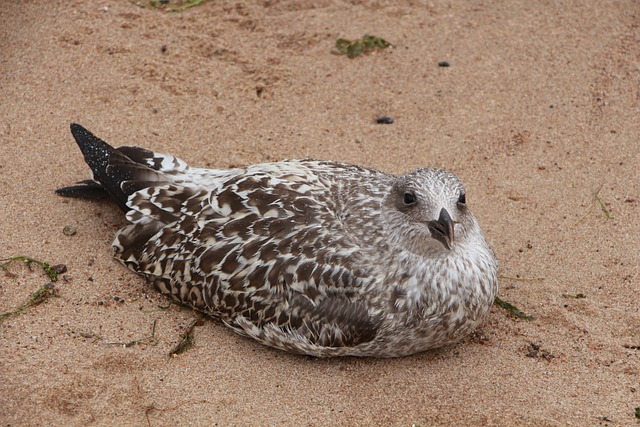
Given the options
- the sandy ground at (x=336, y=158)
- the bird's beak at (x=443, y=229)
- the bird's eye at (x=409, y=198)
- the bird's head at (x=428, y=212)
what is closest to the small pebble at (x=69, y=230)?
the sandy ground at (x=336, y=158)

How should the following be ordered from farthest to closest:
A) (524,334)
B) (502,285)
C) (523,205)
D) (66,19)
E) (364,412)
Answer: (66,19), (523,205), (502,285), (524,334), (364,412)

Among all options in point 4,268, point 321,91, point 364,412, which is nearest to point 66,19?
point 321,91

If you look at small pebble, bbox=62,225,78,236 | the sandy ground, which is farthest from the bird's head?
small pebble, bbox=62,225,78,236

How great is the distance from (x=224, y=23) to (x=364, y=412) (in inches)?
182

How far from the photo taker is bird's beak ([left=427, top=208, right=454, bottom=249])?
4.75m

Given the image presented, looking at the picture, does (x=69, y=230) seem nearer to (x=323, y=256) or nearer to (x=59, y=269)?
(x=59, y=269)

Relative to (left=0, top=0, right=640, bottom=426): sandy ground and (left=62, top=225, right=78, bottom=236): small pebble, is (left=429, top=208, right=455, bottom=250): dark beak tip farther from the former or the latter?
(left=62, top=225, right=78, bottom=236): small pebble

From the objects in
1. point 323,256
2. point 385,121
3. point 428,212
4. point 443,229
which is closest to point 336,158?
point 385,121

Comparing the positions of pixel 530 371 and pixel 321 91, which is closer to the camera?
pixel 530 371

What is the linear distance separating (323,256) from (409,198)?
61cm

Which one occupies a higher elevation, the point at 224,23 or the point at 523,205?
the point at 224,23

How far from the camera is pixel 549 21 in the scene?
827 centimetres

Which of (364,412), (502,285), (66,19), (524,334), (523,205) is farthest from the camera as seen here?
(66,19)

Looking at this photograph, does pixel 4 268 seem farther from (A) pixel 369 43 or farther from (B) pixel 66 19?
(A) pixel 369 43
